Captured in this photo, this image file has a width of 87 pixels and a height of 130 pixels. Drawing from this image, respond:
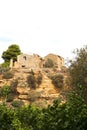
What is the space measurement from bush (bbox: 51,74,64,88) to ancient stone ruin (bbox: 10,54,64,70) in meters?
6.74

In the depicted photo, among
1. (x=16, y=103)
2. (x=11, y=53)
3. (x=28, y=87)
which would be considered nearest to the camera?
(x=16, y=103)

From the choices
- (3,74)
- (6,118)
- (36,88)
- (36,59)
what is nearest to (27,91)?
(36,88)

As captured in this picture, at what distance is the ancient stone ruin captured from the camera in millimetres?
57644

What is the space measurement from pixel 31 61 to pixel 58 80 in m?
9.70

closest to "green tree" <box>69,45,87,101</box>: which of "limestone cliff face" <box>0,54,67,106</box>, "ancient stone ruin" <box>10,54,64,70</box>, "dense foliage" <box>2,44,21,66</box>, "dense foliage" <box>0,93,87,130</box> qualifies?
"dense foliage" <box>0,93,87,130</box>

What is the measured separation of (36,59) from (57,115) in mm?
44592

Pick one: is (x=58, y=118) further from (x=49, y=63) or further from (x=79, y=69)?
(x=49, y=63)

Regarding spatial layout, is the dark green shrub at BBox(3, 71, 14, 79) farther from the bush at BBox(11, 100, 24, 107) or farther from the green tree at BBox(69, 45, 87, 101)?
the green tree at BBox(69, 45, 87, 101)

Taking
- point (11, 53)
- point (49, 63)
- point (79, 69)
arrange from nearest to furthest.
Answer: point (79, 69)
point (49, 63)
point (11, 53)

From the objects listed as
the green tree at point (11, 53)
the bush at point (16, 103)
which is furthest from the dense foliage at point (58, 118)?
the green tree at point (11, 53)

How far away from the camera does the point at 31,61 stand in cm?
5859

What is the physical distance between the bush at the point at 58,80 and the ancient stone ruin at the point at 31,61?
6744mm

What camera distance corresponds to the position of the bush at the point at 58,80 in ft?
163

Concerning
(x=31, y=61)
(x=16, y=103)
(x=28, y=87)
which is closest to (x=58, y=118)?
(x=16, y=103)
